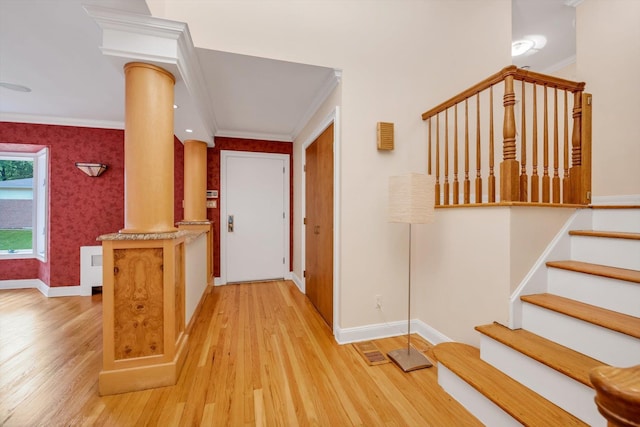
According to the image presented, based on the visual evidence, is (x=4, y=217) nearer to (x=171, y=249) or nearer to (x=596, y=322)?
(x=171, y=249)

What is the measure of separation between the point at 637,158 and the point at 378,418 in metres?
3.20

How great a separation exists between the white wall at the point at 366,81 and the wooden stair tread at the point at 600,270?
2.97 ft

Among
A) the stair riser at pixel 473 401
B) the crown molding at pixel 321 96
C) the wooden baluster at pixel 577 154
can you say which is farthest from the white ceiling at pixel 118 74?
the stair riser at pixel 473 401

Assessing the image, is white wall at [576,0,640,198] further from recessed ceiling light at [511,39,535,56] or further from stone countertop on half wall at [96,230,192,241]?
stone countertop on half wall at [96,230,192,241]

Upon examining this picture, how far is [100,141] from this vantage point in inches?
150

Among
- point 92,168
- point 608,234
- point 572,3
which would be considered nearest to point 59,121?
point 92,168

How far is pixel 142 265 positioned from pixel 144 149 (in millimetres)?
793

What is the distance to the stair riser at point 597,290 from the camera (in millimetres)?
1365

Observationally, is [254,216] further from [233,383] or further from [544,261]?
[544,261]

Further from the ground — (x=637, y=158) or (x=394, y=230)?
(x=637, y=158)

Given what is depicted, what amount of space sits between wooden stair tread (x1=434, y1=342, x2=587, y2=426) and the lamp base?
208 millimetres

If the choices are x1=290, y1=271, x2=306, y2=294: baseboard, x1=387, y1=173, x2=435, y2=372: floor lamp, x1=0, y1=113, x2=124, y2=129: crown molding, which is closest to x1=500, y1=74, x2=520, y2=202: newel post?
x1=387, y1=173, x2=435, y2=372: floor lamp

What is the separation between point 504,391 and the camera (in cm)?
136

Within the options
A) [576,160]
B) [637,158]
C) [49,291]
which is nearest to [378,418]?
[576,160]
